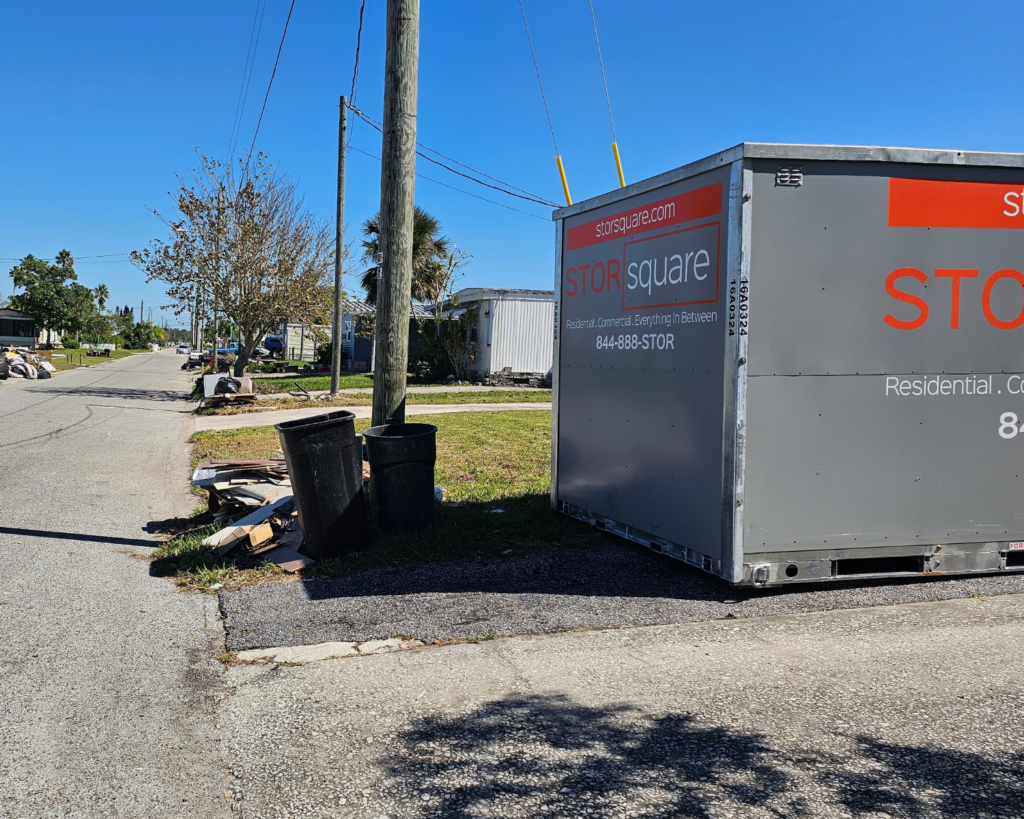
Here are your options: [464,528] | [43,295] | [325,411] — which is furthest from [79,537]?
[43,295]

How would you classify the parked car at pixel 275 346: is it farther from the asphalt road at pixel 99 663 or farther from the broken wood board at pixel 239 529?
the broken wood board at pixel 239 529

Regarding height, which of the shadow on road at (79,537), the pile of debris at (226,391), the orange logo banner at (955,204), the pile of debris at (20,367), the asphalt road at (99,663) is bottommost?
the asphalt road at (99,663)

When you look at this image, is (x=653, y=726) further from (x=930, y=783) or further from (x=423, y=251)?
(x=423, y=251)

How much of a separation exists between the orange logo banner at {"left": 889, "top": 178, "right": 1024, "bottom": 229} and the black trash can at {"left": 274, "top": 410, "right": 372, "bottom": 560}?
14.0ft

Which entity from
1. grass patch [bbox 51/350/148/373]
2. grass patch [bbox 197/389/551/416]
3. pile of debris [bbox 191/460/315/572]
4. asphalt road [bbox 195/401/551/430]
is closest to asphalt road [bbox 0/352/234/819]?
pile of debris [bbox 191/460/315/572]

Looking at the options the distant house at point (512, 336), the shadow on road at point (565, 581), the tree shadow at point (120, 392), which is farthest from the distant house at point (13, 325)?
the shadow on road at point (565, 581)

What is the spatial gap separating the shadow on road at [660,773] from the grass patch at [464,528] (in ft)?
9.01

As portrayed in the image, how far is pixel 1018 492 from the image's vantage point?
5.77 meters

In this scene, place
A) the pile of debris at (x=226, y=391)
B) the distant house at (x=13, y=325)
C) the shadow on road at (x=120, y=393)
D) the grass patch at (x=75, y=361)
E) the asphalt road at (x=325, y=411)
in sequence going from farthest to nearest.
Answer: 1. the distant house at (x=13, y=325)
2. the grass patch at (x=75, y=361)
3. the shadow on road at (x=120, y=393)
4. the pile of debris at (x=226, y=391)
5. the asphalt road at (x=325, y=411)

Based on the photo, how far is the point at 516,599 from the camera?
5457 mm

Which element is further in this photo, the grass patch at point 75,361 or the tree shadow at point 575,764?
the grass patch at point 75,361

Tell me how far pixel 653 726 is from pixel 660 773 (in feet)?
1.48

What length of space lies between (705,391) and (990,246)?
7.40 feet

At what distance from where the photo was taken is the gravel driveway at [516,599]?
491 centimetres
